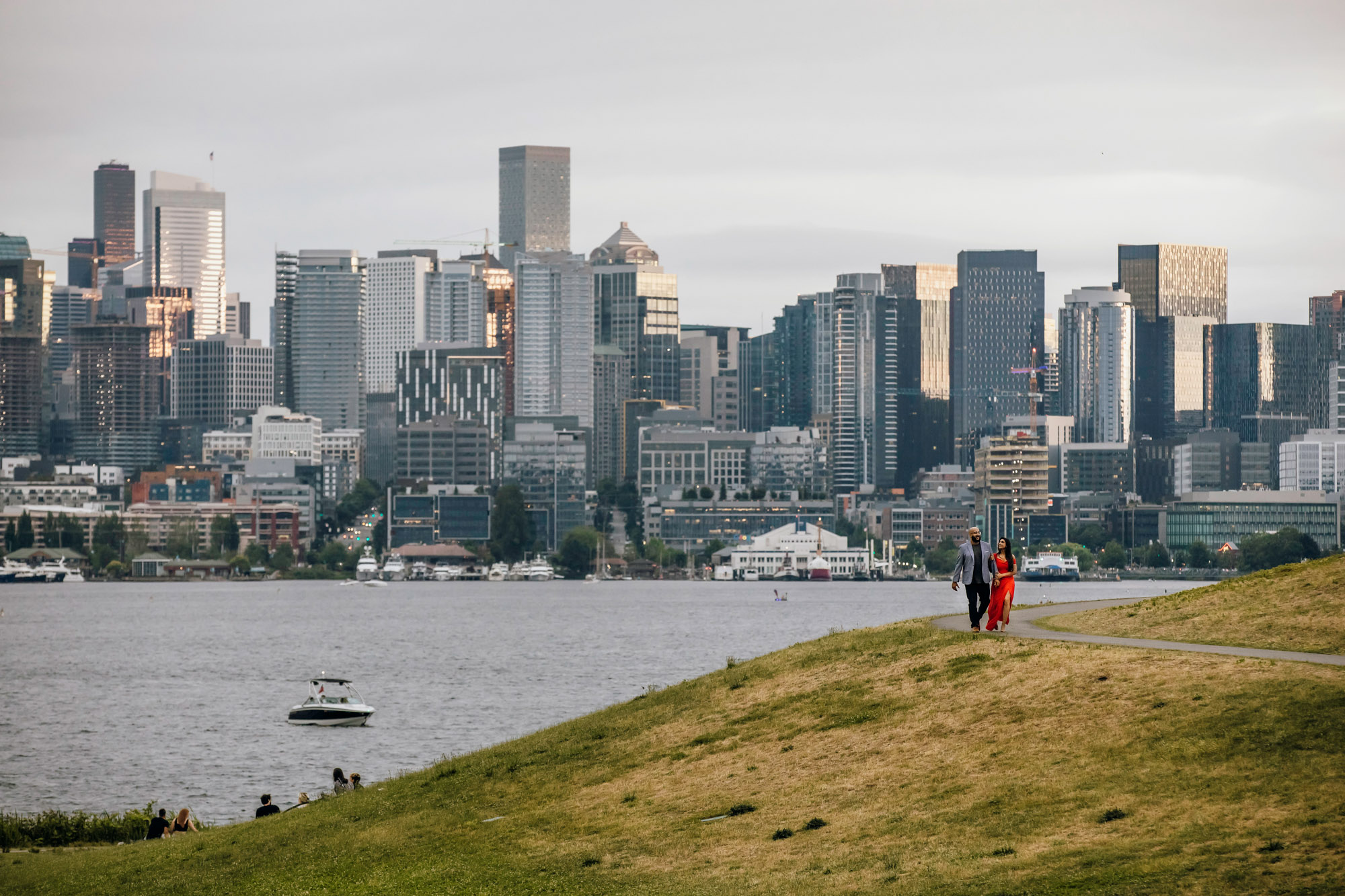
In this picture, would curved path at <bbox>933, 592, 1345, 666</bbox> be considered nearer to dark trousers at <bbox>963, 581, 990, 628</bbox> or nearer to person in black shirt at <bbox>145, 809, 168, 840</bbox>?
dark trousers at <bbox>963, 581, 990, 628</bbox>

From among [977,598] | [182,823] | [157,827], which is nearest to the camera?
[977,598]

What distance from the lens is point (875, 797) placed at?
34312 mm

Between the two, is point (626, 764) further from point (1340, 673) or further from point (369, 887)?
point (1340, 673)

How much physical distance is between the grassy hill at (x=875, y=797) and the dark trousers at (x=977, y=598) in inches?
53.5

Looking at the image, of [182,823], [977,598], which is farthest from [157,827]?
[977,598]

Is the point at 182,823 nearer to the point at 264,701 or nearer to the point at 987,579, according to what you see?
the point at 987,579

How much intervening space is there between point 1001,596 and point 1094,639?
2.27 metres

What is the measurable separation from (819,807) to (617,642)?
147 meters

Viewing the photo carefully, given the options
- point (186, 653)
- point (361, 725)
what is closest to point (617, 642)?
point (186, 653)

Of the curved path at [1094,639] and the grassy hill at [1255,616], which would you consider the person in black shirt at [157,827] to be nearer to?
the curved path at [1094,639]

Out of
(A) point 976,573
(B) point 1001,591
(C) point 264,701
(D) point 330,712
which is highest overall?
(A) point 976,573

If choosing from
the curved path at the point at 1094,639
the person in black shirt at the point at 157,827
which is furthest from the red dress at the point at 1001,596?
the person in black shirt at the point at 157,827

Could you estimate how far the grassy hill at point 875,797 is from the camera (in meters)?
29.4

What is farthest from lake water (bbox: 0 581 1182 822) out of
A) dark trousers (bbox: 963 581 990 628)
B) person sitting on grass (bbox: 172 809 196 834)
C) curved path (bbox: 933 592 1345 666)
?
dark trousers (bbox: 963 581 990 628)
